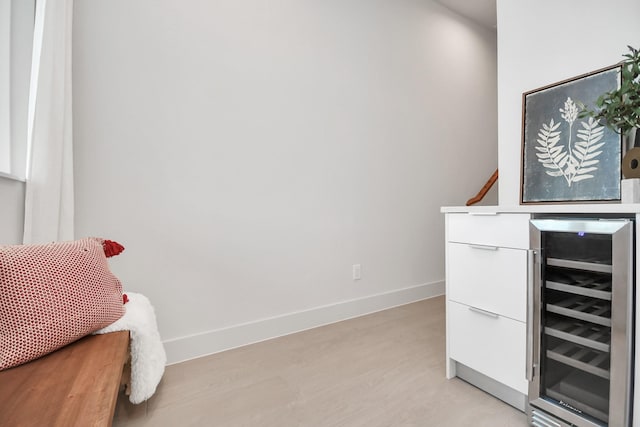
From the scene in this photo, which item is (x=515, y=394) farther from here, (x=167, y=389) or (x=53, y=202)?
(x=53, y=202)

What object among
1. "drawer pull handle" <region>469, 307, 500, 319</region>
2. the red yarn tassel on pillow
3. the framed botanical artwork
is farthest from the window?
the framed botanical artwork

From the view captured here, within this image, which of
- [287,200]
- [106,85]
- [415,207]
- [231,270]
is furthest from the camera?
[415,207]

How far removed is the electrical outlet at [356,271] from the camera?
2491mm

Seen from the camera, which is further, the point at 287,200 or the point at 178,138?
the point at 287,200

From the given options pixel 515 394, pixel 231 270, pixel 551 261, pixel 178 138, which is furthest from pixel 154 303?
pixel 551 261

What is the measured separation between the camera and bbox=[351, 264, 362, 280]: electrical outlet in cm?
249

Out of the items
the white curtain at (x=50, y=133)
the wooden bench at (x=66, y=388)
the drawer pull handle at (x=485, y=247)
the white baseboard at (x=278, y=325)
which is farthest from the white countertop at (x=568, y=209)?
the white curtain at (x=50, y=133)

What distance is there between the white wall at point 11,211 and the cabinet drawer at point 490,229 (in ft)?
6.15

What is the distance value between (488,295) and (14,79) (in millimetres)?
2251

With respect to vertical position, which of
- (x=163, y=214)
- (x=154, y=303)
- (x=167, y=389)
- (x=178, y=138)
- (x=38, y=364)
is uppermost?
(x=178, y=138)

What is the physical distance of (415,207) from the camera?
2885 millimetres

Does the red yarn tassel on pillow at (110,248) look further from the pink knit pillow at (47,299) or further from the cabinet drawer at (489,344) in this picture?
the cabinet drawer at (489,344)

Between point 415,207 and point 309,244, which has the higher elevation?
point 415,207

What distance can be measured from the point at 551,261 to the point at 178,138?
1.93 metres
